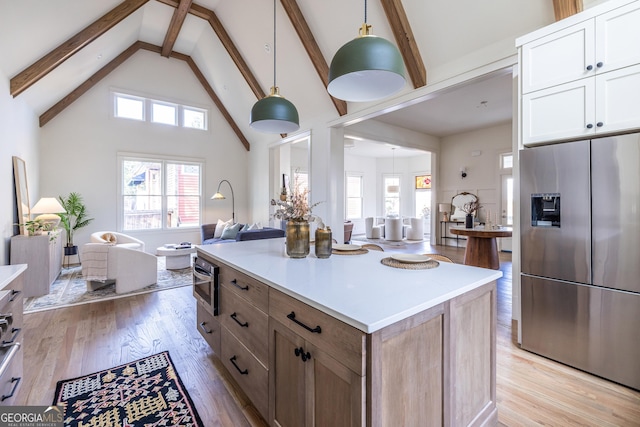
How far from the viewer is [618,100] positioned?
6.61 feet

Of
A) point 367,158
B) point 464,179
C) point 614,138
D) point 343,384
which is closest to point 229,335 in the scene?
point 343,384

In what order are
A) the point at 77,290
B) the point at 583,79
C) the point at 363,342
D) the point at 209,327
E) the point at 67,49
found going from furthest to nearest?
the point at 77,290
the point at 67,49
the point at 209,327
the point at 583,79
the point at 363,342

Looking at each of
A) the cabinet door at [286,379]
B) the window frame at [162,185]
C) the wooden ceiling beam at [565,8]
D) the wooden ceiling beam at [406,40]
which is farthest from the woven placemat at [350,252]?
the window frame at [162,185]

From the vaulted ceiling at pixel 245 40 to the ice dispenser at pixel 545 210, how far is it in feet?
5.33

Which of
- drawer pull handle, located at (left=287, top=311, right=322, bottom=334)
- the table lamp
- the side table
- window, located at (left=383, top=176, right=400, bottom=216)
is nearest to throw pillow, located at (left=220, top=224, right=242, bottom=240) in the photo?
the side table

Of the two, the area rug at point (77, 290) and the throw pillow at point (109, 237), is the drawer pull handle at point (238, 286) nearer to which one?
the area rug at point (77, 290)

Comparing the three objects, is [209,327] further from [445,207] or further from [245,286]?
[445,207]

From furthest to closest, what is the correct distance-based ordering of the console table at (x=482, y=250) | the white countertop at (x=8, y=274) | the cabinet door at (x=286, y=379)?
1. the console table at (x=482, y=250)
2. the white countertop at (x=8, y=274)
3. the cabinet door at (x=286, y=379)

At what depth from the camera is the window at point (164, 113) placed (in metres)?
7.28

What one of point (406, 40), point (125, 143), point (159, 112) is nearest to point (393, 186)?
point (406, 40)

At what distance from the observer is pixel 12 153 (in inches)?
166

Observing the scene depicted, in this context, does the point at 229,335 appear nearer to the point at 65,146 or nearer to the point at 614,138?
the point at 614,138

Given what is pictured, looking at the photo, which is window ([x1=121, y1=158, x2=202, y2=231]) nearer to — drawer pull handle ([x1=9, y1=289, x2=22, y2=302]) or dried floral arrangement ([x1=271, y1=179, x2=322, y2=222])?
drawer pull handle ([x1=9, y1=289, x2=22, y2=302])

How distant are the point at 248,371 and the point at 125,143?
7.17 metres
